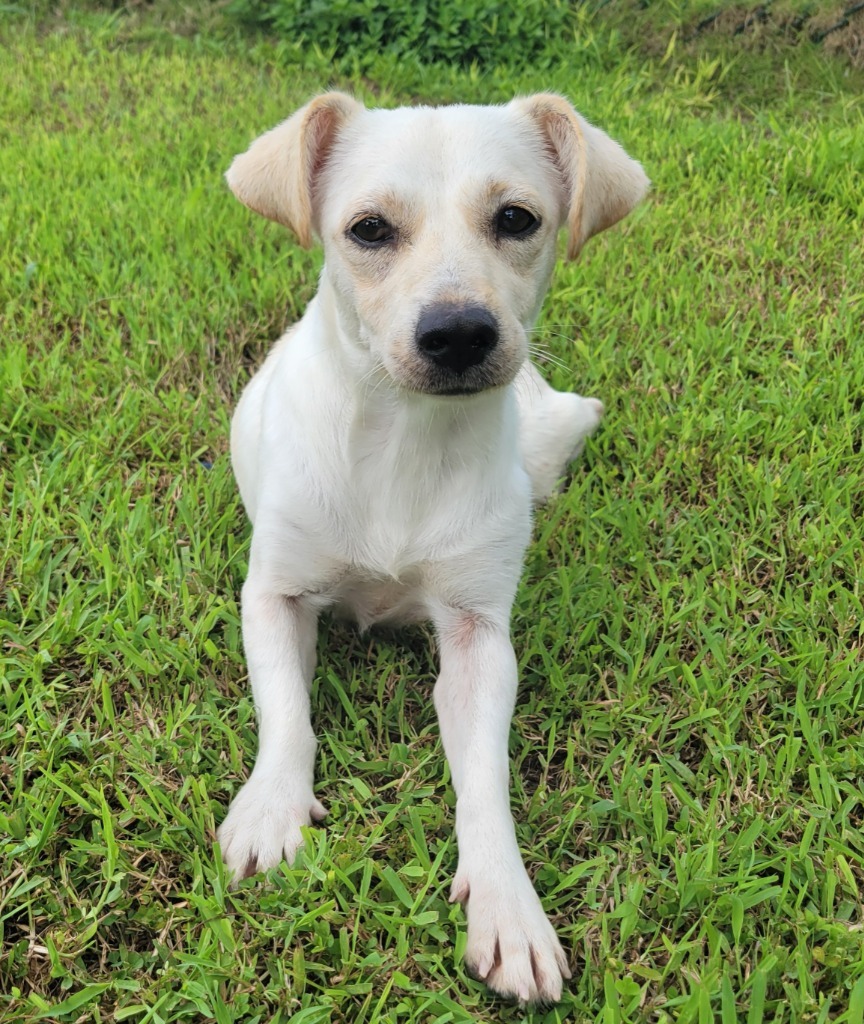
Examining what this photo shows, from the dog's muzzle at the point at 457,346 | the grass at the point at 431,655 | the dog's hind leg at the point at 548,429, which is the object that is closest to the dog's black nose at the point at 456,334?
the dog's muzzle at the point at 457,346

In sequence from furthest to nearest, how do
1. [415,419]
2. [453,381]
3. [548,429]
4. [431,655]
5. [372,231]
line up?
[548,429]
[431,655]
[415,419]
[372,231]
[453,381]

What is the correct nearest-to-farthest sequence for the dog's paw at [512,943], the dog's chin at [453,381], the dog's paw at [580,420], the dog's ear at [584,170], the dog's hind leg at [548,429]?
the dog's paw at [512,943]
the dog's chin at [453,381]
the dog's ear at [584,170]
the dog's hind leg at [548,429]
the dog's paw at [580,420]

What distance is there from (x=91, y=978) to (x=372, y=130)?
2252mm

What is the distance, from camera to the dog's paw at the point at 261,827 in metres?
2.18

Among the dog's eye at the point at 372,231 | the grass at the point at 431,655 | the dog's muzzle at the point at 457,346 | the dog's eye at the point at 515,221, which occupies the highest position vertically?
the dog's eye at the point at 515,221

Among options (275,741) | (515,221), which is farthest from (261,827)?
(515,221)

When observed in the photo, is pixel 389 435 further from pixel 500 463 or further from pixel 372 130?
pixel 372 130

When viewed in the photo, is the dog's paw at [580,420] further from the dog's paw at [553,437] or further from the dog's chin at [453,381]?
the dog's chin at [453,381]

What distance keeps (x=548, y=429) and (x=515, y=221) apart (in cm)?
125

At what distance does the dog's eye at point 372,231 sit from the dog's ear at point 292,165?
0.49 feet

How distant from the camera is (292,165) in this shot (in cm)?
246

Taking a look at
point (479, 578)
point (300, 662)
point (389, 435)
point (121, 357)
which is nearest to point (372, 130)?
point (389, 435)

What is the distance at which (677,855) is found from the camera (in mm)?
2258

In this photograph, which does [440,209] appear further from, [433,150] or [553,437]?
[553,437]
